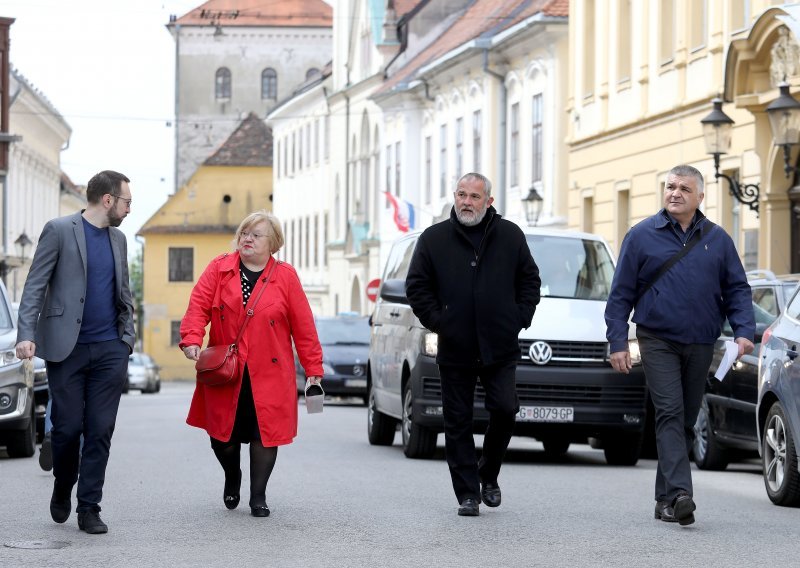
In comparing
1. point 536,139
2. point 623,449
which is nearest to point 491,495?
point 623,449

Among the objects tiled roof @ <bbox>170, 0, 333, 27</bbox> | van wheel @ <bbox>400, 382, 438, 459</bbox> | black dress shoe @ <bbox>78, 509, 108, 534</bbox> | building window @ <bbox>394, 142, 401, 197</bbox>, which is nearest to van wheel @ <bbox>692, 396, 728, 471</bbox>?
van wheel @ <bbox>400, 382, 438, 459</bbox>

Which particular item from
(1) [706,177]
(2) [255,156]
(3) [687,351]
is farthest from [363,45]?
(3) [687,351]

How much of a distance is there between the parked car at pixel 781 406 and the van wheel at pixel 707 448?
10.6 ft

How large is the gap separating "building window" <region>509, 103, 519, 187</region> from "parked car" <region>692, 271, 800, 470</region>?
27.9 m

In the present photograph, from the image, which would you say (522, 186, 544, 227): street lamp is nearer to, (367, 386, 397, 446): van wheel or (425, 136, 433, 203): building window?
(425, 136, 433, 203): building window

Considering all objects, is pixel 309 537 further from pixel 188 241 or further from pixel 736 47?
pixel 188 241

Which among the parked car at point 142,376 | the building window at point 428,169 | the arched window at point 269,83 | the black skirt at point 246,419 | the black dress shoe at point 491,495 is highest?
the arched window at point 269,83

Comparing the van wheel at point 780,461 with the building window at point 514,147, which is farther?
the building window at point 514,147

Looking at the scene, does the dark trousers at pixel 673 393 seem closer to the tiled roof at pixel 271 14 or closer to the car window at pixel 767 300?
the car window at pixel 767 300

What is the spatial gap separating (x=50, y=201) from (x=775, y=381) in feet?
279

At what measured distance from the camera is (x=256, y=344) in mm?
10461

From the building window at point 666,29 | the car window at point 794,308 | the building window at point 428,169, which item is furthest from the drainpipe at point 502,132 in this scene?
the car window at point 794,308

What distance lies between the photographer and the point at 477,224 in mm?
10625

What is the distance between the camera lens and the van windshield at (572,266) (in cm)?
1582
